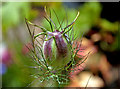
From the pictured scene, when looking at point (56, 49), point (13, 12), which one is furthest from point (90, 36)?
point (56, 49)

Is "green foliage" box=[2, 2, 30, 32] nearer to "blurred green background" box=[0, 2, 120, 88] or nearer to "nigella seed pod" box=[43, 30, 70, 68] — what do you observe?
"blurred green background" box=[0, 2, 120, 88]

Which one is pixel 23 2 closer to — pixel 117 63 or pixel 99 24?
pixel 99 24

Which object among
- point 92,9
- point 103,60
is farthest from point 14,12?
point 103,60

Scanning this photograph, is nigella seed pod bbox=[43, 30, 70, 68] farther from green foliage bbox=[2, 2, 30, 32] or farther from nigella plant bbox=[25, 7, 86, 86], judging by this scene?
green foliage bbox=[2, 2, 30, 32]

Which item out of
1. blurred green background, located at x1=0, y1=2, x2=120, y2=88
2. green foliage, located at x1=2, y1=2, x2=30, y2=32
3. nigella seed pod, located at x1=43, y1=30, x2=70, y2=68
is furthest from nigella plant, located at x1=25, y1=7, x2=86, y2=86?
green foliage, located at x1=2, y1=2, x2=30, y2=32

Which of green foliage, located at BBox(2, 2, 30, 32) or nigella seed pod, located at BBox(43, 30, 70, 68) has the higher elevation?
green foliage, located at BBox(2, 2, 30, 32)

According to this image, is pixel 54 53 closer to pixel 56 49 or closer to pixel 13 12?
pixel 56 49

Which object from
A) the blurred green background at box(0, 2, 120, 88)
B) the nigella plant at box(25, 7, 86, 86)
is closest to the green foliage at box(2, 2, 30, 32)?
the blurred green background at box(0, 2, 120, 88)

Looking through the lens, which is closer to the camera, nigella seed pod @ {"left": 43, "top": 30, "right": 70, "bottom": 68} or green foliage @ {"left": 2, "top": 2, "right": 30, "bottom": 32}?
nigella seed pod @ {"left": 43, "top": 30, "right": 70, "bottom": 68}

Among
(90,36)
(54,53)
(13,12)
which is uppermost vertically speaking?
(13,12)
